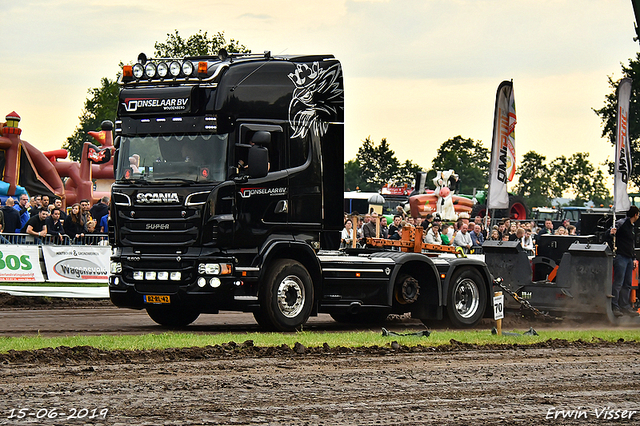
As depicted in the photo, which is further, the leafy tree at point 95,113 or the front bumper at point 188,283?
the leafy tree at point 95,113

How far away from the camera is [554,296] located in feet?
55.7

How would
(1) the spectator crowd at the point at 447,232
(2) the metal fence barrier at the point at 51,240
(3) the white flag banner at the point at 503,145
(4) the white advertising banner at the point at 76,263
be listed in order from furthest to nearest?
(1) the spectator crowd at the point at 447,232, (4) the white advertising banner at the point at 76,263, (2) the metal fence barrier at the point at 51,240, (3) the white flag banner at the point at 503,145

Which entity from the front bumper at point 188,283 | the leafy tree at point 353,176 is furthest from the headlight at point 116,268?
the leafy tree at point 353,176

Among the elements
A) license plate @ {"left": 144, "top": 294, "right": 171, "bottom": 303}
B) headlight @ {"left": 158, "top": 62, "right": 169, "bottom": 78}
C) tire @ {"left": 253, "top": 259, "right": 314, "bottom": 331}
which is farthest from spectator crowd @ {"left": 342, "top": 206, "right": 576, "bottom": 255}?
headlight @ {"left": 158, "top": 62, "right": 169, "bottom": 78}

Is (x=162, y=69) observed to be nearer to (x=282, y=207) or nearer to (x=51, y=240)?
(x=282, y=207)

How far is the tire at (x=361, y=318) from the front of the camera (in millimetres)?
16734

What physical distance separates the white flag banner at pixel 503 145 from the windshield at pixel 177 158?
8.53 meters

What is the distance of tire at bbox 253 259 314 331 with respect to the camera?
542 inches

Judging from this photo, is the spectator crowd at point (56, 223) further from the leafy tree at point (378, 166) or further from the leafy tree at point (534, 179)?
the leafy tree at point (378, 166)

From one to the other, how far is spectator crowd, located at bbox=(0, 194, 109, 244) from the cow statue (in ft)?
79.8

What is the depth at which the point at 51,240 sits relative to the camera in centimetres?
2081

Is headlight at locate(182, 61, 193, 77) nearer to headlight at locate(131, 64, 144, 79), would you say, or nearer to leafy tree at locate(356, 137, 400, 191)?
headlight at locate(131, 64, 144, 79)

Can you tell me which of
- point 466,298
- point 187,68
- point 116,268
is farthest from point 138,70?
point 466,298

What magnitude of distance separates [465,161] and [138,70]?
428ft
